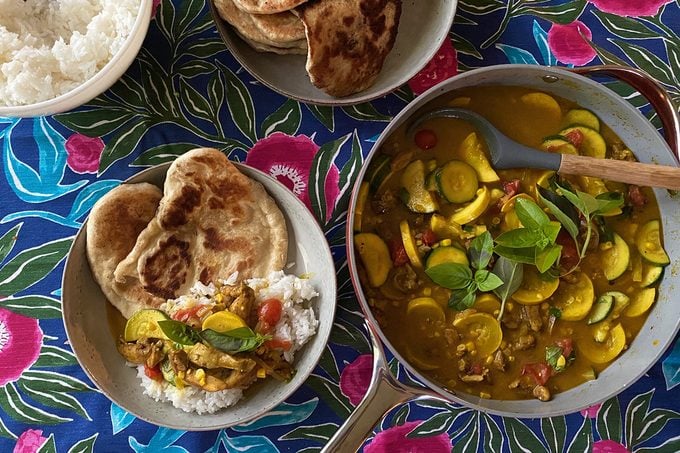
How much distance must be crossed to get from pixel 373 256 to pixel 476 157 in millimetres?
564

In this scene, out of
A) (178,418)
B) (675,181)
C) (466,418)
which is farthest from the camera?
(466,418)

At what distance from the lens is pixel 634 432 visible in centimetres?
267

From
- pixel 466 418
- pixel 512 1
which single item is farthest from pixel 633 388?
pixel 512 1

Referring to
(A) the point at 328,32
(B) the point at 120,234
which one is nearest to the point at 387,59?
(A) the point at 328,32

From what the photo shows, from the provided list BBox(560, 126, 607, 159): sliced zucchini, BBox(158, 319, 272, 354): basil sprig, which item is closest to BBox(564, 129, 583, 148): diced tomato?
BBox(560, 126, 607, 159): sliced zucchini

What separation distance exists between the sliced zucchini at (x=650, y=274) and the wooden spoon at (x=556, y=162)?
38 cm

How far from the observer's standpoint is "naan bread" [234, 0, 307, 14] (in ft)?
7.50

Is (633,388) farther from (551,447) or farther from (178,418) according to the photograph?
(178,418)

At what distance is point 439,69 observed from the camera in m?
2.75

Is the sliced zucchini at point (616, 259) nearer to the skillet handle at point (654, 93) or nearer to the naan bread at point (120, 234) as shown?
the skillet handle at point (654, 93)

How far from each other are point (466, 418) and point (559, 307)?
0.61 m

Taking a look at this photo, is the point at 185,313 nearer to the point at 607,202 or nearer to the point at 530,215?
the point at 530,215

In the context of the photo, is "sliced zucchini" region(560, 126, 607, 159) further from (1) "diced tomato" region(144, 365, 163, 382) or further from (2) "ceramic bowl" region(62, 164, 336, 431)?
(1) "diced tomato" region(144, 365, 163, 382)

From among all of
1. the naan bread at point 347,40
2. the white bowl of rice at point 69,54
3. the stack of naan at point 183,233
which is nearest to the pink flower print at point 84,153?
the white bowl of rice at point 69,54
